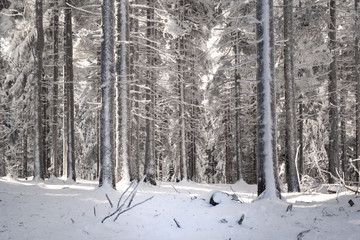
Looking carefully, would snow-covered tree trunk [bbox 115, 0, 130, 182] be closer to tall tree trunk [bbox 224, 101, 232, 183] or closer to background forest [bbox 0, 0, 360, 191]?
background forest [bbox 0, 0, 360, 191]

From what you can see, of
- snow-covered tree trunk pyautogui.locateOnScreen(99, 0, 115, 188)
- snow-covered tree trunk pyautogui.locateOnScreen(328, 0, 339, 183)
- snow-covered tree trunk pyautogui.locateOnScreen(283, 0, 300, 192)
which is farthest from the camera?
snow-covered tree trunk pyautogui.locateOnScreen(328, 0, 339, 183)

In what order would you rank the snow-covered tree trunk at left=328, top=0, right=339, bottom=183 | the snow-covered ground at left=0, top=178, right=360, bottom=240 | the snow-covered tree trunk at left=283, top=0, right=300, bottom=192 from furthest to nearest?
the snow-covered tree trunk at left=328, top=0, right=339, bottom=183 < the snow-covered tree trunk at left=283, top=0, right=300, bottom=192 < the snow-covered ground at left=0, top=178, right=360, bottom=240

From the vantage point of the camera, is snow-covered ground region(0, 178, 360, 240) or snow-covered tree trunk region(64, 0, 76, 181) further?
snow-covered tree trunk region(64, 0, 76, 181)

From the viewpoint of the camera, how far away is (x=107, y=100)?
9.95 meters

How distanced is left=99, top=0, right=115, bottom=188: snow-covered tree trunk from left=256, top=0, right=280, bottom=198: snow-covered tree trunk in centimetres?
504

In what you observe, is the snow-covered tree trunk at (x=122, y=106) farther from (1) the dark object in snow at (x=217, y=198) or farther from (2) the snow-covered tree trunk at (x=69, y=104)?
(1) the dark object in snow at (x=217, y=198)

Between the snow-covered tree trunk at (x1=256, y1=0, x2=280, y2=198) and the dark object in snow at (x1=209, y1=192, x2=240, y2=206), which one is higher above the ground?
the snow-covered tree trunk at (x1=256, y1=0, x2=280, y2=198)

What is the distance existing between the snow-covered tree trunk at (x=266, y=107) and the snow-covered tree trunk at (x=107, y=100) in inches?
198

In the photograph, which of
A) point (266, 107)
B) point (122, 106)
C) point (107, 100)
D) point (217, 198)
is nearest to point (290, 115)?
point (266, 107)

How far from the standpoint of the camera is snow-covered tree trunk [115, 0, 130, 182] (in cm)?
1211

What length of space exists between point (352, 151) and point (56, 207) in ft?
81.6

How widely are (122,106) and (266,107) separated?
641 centimetres

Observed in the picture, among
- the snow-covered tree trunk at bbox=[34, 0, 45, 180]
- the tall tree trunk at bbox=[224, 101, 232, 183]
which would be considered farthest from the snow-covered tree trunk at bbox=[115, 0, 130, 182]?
the tall tree trunk at bbox=[224, 101, 232, 183]

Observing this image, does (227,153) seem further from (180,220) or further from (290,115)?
(180,220)
